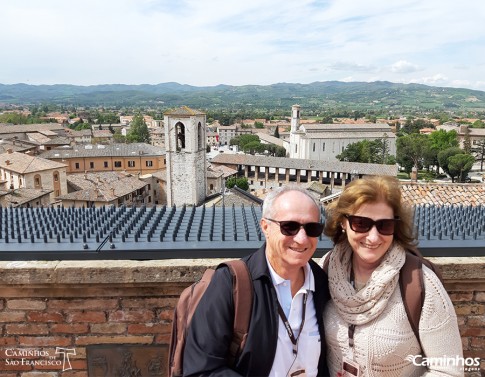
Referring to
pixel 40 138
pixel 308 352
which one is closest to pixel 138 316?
pixel 308 352

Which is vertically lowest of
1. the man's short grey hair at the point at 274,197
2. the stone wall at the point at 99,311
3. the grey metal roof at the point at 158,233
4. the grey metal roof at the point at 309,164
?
the grey metal roof at the point at 309,164

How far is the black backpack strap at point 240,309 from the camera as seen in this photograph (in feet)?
5.98

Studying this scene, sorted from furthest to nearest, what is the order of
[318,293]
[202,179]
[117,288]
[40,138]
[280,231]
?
[40,138]
[202,179]
[117,288]
[318,293]
[280,231]

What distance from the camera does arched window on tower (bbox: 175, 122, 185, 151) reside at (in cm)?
3158

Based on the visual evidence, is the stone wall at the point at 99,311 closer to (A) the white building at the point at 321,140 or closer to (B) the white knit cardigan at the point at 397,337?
(B) the white knit cardigan at the point at 397,337

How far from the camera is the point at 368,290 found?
6.52 feet

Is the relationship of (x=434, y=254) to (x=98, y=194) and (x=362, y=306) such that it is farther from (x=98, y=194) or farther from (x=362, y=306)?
(x=98, y=194)

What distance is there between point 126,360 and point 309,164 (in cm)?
4940

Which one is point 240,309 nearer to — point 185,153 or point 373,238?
point 373,238

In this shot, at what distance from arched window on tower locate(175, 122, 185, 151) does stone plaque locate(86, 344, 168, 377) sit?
29.4 meters

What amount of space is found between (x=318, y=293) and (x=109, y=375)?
195 cm

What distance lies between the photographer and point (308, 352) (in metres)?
2.00

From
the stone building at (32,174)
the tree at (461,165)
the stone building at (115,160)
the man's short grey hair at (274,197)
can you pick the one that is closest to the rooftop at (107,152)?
the stone building at (115,160)
